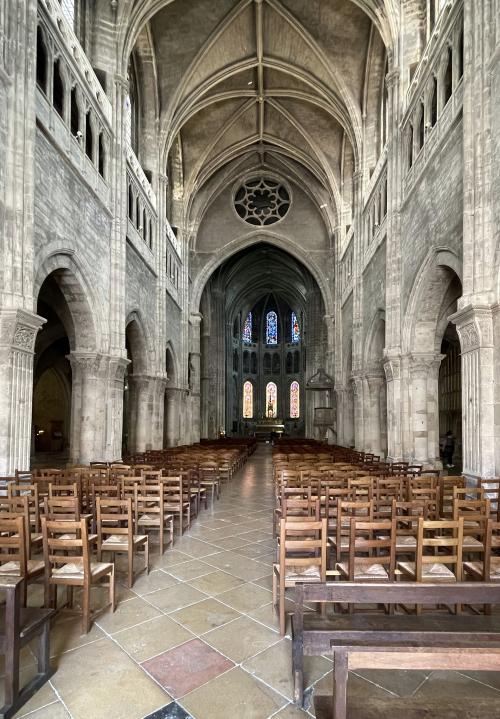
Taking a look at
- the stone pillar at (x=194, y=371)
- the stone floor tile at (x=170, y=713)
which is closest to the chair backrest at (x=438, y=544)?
the stone floor tile at (x=170, y=713)

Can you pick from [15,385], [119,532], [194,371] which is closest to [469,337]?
[119,532]

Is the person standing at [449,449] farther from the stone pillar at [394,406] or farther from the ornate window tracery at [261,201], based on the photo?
the ornate window tracery at [261,201]

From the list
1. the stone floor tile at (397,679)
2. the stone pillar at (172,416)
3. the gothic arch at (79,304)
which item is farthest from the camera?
the stone pillar at (172,416)

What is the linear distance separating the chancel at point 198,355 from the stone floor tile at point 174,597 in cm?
7

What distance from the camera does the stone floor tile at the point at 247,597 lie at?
4.94 meters

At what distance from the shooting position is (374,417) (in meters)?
20.2

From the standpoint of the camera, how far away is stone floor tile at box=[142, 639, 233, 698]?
3.48 m

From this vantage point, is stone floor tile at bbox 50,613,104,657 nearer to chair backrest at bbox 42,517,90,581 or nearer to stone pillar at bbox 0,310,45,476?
chair backrest at bbox 42,517,90,581

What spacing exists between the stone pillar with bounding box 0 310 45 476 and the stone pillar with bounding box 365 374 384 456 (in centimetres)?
1451

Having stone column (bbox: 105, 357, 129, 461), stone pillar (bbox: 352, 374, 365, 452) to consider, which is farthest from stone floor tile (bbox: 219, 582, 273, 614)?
stone pillar (bbox: 352, 374, 365, 452)

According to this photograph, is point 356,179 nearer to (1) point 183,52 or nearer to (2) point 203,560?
(1) point 183,52

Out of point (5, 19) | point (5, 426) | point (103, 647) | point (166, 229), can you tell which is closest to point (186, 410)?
point (166, 229)

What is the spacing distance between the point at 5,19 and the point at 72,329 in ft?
25.7

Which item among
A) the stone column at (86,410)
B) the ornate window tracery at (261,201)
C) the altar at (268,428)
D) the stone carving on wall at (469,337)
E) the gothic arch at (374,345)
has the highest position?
the ornate window tracery at (261,201)
